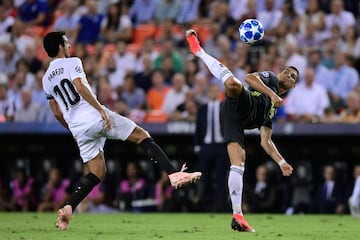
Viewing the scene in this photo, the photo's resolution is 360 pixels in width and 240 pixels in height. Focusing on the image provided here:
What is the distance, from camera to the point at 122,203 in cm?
1828

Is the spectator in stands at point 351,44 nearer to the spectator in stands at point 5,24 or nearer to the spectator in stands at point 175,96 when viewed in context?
the spectator in stands at point 175,96

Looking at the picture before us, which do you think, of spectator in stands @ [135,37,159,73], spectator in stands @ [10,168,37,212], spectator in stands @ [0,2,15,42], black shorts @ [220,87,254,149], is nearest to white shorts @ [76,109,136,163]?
black shorts @ [220,87,254,149]

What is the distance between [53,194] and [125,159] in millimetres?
1713

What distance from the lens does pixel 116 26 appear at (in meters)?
21.4

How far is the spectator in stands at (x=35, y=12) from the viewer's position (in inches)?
886

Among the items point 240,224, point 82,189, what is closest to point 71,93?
point 82,189

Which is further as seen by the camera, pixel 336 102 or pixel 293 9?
pixel 293 9

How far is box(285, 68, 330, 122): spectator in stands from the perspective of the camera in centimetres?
1758

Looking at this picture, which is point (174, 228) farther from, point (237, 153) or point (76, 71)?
point (76, 71)

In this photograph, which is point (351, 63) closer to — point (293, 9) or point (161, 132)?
point (293, 9)

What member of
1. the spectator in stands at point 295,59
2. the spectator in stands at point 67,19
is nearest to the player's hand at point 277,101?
the spectator in stands at point 295,59

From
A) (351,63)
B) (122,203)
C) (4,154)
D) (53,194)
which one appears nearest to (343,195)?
(351,63)

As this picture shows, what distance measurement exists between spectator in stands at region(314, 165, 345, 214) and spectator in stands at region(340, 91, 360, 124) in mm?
907

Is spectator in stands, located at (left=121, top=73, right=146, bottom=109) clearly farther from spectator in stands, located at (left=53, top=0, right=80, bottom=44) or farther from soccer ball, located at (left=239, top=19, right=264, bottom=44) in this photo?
soccer ball, located at (left=239, top=19, right=264, bottom=44)
